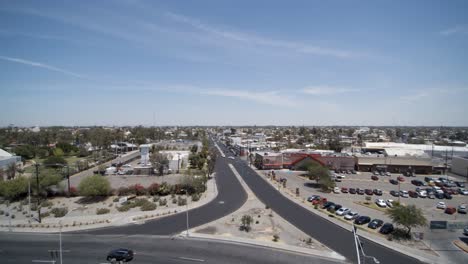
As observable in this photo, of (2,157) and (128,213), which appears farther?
(2,157)

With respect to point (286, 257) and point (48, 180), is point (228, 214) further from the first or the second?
point (48, 180)

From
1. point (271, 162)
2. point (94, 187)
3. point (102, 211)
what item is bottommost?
point (102, 211)

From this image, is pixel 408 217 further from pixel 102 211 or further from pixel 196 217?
pixel 102 211

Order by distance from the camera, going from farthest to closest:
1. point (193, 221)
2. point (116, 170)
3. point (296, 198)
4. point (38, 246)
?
point (116, 170)
point (296, 198)
point (193, 221)
point (38, 246)

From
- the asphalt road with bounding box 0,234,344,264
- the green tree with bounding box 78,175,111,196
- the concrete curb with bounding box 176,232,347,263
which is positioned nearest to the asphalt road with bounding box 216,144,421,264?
the concrete curb with bounding box 176,232,347,263

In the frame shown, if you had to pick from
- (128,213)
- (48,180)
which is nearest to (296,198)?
(128,213)

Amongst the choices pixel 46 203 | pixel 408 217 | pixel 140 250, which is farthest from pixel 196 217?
pixel 46 203

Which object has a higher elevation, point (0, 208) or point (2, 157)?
point (2, 157)
